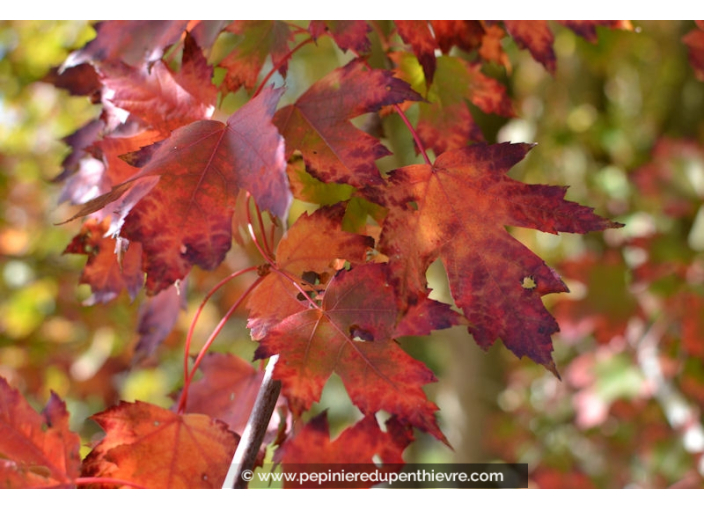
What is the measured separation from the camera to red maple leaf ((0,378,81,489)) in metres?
0.62

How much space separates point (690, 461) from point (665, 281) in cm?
69

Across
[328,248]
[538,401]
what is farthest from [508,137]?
[328,248]

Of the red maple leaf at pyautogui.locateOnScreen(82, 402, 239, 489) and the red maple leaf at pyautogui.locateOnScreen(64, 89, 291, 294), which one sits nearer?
the red maple leaf at pyautogui.locateOnScreen(64, 89, 291, 294)

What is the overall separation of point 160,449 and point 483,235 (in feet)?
1.29

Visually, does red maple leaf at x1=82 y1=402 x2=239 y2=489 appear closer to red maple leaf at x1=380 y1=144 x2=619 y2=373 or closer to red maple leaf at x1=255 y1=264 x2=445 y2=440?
red maple leaf at x1=255 y1=264 x2=445 y2=440

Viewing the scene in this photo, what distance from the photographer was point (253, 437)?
579 millimetres

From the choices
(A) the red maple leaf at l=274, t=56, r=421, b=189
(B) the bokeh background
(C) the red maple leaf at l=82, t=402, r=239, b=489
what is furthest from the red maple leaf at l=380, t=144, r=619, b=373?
(B) the bokeh background

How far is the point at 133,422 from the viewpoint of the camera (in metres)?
0.66

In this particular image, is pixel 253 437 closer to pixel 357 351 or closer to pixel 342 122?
pixel 357 351

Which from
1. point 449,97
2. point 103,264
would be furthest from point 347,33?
point 103,264

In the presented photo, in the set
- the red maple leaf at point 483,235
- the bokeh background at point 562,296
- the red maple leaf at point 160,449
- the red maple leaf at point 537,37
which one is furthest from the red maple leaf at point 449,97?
the bokeh background at point 562,296

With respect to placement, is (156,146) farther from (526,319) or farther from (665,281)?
(665,281)

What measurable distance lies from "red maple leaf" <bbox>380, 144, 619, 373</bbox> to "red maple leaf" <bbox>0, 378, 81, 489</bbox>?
1.20 feet

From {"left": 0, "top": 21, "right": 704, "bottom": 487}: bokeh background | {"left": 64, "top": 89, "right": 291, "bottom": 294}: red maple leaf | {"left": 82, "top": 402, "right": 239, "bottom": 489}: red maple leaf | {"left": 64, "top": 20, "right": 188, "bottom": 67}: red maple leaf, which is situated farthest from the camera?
{"left": 0, "top": 21, "right": 704, "bottom": 487}: bokeh background
